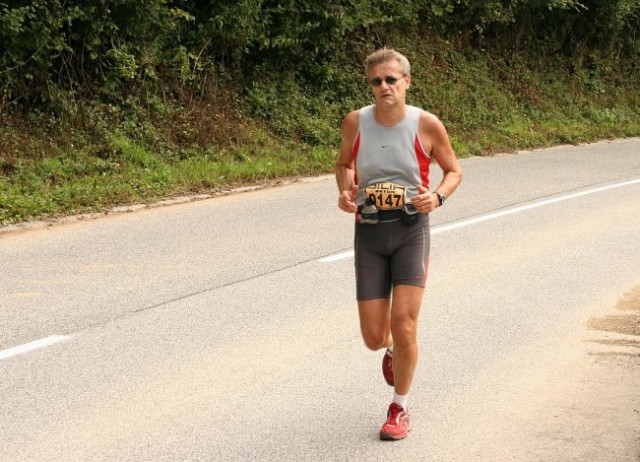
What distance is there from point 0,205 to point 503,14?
54.1 feet

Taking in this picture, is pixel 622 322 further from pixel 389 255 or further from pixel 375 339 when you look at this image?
pixel 389 255

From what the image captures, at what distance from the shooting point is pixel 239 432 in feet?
19.7

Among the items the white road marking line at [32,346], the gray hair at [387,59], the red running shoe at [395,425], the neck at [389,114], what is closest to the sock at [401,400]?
the red running shoe at [395,425]

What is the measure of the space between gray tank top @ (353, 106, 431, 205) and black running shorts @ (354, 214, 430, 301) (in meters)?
0.17

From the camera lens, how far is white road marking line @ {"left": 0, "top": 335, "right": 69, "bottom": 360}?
24.4ft

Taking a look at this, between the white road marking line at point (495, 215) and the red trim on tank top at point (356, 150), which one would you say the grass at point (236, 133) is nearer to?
the white road marking line at point (495, 215)

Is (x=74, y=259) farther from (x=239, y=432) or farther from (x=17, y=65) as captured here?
(x=17, y=65)

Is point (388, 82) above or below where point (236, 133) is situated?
above

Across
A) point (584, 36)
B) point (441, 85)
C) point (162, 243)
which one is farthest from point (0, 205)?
point (584, 36)

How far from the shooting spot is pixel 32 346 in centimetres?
764

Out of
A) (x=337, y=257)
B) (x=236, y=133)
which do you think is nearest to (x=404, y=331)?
(x=337, y=257)

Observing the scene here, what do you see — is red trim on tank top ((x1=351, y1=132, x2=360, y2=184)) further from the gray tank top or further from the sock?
the sock

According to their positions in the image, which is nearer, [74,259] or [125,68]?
[74,259]

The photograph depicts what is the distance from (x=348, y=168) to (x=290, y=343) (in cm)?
196
